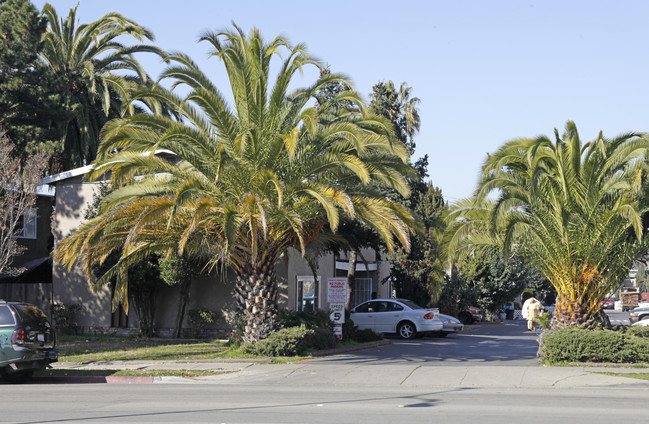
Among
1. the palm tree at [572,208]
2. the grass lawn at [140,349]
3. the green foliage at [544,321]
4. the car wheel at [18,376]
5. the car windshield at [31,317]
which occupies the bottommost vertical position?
the car wheel at [18,376]

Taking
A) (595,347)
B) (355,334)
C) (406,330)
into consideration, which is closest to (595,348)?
(595,347)

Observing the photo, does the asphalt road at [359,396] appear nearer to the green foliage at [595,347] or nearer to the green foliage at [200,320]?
the green foliage at [595,347]

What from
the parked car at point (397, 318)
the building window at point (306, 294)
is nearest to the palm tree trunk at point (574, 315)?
the parked car at point (397, 318)

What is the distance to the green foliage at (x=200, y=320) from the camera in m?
24.3

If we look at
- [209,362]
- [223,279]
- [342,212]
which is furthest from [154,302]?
[342,212]

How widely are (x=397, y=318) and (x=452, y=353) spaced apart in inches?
250

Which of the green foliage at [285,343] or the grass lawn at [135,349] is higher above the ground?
the green foliage at [285,343]

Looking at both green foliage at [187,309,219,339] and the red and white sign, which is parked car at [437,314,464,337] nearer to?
the red and white sign

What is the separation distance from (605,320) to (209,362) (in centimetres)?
1065

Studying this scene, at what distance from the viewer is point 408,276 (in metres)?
34.6

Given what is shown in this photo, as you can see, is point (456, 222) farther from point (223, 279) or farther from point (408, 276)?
point (408, 276)

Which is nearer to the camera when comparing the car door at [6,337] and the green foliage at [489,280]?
the car door at [6,337]

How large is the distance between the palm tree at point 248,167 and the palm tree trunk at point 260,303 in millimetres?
27

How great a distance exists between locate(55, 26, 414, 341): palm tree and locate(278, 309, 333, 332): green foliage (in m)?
0.85
